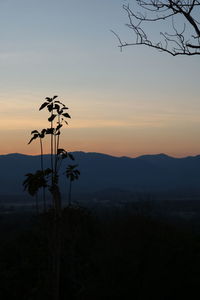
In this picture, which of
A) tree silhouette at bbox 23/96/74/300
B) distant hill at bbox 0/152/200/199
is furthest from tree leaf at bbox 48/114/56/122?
distant hill at bbox 0/152/200/199

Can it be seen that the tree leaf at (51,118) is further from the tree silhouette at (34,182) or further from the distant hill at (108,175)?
the distant hill at (108,175)

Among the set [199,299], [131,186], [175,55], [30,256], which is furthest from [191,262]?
[131,186]

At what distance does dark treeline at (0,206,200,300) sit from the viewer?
10.2 m

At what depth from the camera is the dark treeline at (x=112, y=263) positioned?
10.2 m

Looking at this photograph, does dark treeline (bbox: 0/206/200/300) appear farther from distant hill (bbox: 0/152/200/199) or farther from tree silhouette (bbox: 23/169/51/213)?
distant hill (bbox: 0/152/200/199)

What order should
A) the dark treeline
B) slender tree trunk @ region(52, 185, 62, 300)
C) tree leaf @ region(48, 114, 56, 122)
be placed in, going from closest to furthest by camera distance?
1. tree leaf @ region(48, 114, 56, 122)
2. slender tree trunk @ region(52, 185, 62, 300)
3. the dark treeline

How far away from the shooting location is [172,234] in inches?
468

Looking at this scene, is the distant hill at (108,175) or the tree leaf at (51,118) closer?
the tree leaf at (51,118)

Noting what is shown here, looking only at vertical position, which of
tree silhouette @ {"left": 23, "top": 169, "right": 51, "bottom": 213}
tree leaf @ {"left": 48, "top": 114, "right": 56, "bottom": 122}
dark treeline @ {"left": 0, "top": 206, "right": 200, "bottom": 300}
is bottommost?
dark treeline @ {"left": 0, "top": 206, "right": 200, "bottom": 300}

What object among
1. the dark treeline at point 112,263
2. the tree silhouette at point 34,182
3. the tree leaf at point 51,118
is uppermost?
the tree leaf at point 51,118

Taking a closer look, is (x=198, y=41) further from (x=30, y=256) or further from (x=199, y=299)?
(x=30, y=256)

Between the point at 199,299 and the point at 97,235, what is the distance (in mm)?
3752

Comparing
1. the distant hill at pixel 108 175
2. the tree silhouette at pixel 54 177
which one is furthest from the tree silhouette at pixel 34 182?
the distant hill at pixel 108 175

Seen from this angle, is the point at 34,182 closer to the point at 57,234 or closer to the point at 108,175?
the point at 57,234
